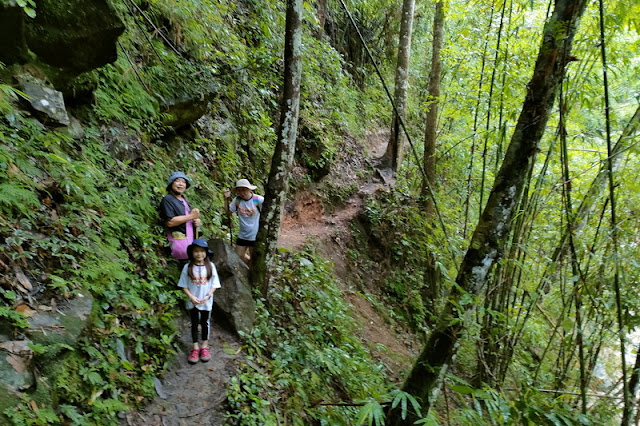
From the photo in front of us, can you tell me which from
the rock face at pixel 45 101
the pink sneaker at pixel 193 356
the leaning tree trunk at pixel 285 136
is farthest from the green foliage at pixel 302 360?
the rock face at pixel 45 101

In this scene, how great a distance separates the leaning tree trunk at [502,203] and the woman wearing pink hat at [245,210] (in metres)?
3.27

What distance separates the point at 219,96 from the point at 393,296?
22.7ft

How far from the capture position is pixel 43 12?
451cm

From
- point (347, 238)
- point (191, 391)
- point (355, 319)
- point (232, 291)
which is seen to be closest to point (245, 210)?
point (232, 291)

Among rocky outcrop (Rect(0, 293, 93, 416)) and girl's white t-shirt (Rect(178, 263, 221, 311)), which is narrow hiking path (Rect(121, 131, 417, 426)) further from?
rocky outcrop (Rect(0, 293, 93, 416))

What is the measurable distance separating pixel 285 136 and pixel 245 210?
4.76 feet

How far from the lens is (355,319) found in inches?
332

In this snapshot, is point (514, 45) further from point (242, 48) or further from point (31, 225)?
point (31, 225)

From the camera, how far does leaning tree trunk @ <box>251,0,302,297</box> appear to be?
17.5 feet

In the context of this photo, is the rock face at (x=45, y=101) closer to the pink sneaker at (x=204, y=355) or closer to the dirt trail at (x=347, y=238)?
the pink sneaker at (x=204, y=355)

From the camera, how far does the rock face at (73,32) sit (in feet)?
14.9

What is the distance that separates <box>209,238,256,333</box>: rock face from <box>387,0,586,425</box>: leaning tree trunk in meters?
2.46

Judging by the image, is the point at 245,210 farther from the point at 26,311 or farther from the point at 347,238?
the point at 347,238

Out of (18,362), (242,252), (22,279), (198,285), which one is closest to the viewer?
(18,362)
